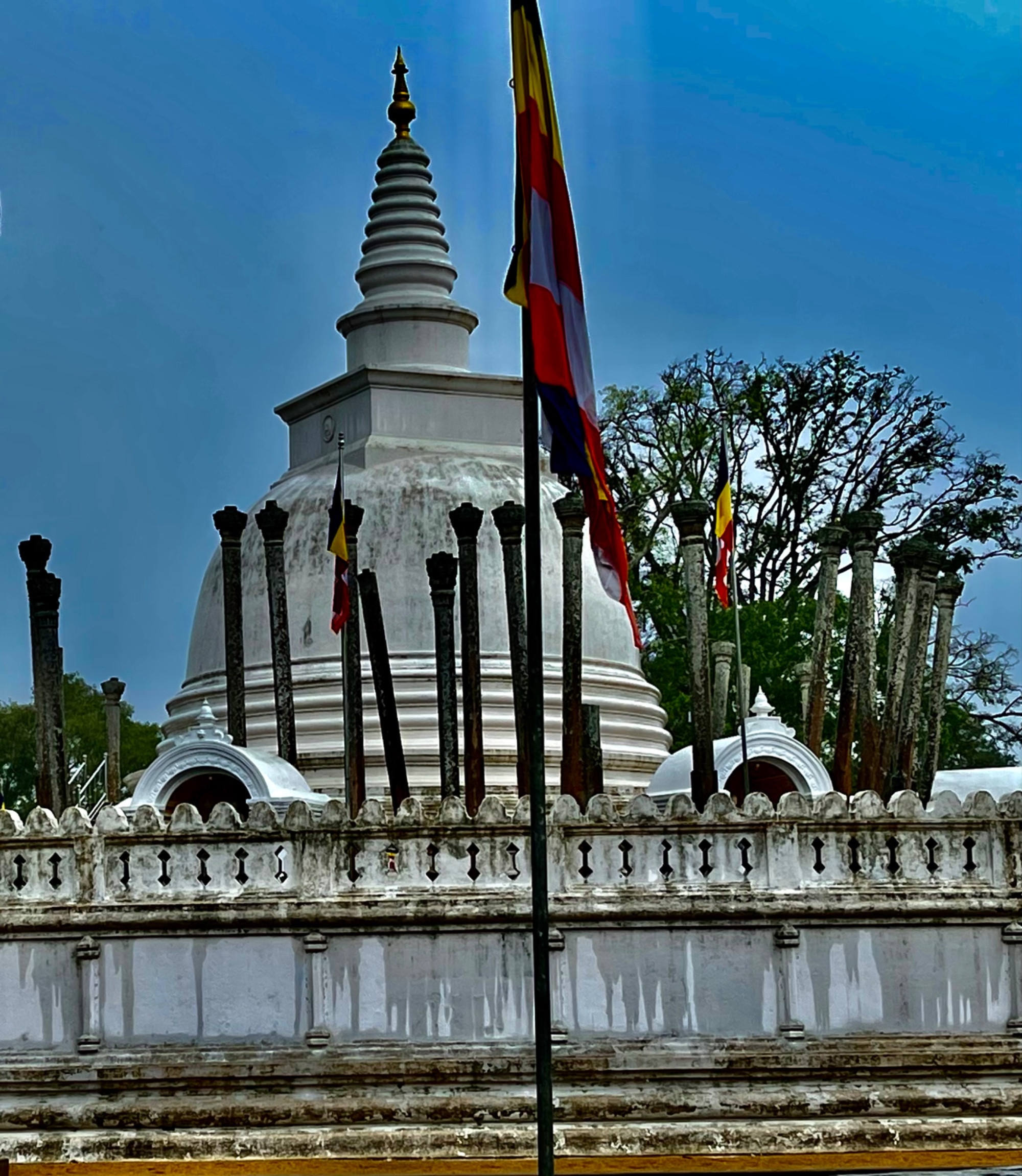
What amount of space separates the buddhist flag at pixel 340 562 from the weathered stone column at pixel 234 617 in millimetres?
2170

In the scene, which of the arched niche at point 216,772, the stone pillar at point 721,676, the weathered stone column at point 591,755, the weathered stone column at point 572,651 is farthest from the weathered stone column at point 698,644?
the stone pillar at point 721,676

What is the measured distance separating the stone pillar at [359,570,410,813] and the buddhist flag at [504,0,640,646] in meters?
10.1

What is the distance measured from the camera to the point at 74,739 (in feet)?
199

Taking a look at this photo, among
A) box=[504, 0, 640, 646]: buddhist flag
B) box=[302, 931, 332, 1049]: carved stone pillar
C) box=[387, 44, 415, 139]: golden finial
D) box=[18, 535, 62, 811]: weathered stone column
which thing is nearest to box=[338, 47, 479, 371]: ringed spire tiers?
box=[387, 44, 415, 139]: golden finial

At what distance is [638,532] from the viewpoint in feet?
161

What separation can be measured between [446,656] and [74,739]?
37.9 meters

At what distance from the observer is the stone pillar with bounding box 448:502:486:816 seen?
2370 centimetres

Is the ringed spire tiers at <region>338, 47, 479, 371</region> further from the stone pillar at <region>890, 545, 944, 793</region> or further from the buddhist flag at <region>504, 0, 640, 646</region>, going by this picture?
A: the buddhist flag at <region>504, 0, 640, 646</region>

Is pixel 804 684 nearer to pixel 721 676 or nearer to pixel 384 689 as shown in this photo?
pixel 721 676

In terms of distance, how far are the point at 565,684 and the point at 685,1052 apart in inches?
228

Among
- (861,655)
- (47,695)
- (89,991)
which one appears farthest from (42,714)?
(861,655)

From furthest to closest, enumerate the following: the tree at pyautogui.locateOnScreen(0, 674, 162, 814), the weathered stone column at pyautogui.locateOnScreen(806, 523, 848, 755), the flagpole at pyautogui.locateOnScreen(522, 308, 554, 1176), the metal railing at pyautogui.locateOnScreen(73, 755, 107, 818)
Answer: the tree at pyautogui.locateOnScreen(0, 674, 162, 814) → the metal railing at pyautogui.locateOnScreen(73, 755, 107, 818) → the weathered stone column at pyautogui.locateOnScreen(806, 523, 848, 755) → the flagpole at pyautogui.locateOnScreen(522, 308, 554, 1176)

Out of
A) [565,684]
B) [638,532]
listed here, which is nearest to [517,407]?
[565,684]

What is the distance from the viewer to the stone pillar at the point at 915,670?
24.5 meters
